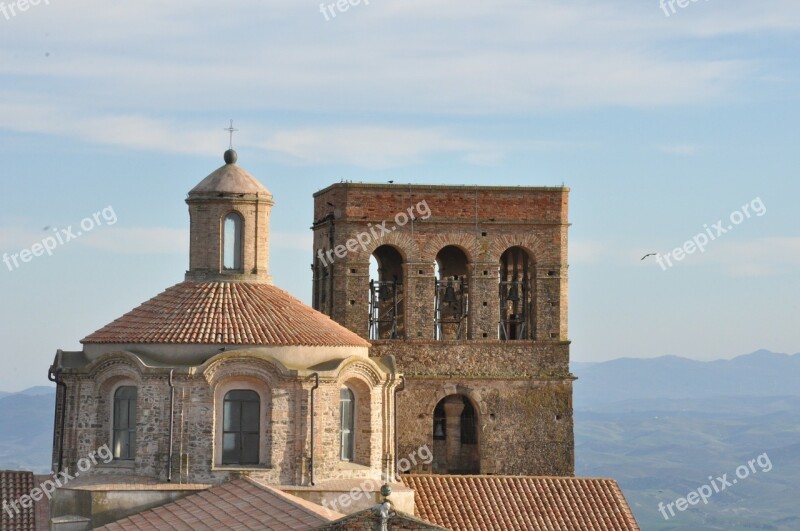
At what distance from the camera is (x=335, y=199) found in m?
41.6

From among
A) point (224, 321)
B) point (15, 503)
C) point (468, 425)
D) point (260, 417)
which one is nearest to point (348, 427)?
point (260, 417)

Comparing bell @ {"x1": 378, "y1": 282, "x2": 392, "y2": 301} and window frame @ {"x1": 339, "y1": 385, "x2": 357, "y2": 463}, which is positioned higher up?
bell @ {"x1": 378, "y1": 282, "x2": 392, "y2": 301}

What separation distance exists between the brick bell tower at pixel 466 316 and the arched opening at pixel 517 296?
0.22 metres

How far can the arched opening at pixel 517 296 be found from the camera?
140 feet

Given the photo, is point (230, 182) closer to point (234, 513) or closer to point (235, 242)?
point (235, 242)

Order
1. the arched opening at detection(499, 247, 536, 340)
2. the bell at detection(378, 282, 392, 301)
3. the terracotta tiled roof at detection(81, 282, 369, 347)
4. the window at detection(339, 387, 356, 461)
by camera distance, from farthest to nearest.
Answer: the arched opening at detection(499, 247, 536, 340)
the bell at detection(378, 282, 392, 301)
the window at detection(339, 387, 356, 461)
the terracotta tiled roof at detection(81, 282, 369, 347)

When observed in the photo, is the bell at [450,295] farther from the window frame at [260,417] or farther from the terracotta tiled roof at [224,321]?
the window frame at [260,417]

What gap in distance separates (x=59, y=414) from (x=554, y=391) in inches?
554

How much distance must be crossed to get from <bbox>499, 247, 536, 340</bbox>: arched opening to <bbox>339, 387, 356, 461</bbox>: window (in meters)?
9.78

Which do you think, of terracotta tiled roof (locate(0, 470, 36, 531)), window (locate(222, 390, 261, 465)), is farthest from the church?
terracotta tiled roof (locate(0, 470, 36, 531))

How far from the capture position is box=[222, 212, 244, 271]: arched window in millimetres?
34656

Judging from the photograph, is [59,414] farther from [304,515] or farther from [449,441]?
[449,441]

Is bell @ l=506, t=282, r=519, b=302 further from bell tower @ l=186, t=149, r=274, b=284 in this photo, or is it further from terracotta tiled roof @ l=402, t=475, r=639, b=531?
bell tower @ l=186, t=149, r=274, b=284

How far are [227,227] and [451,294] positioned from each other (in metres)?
9.45
